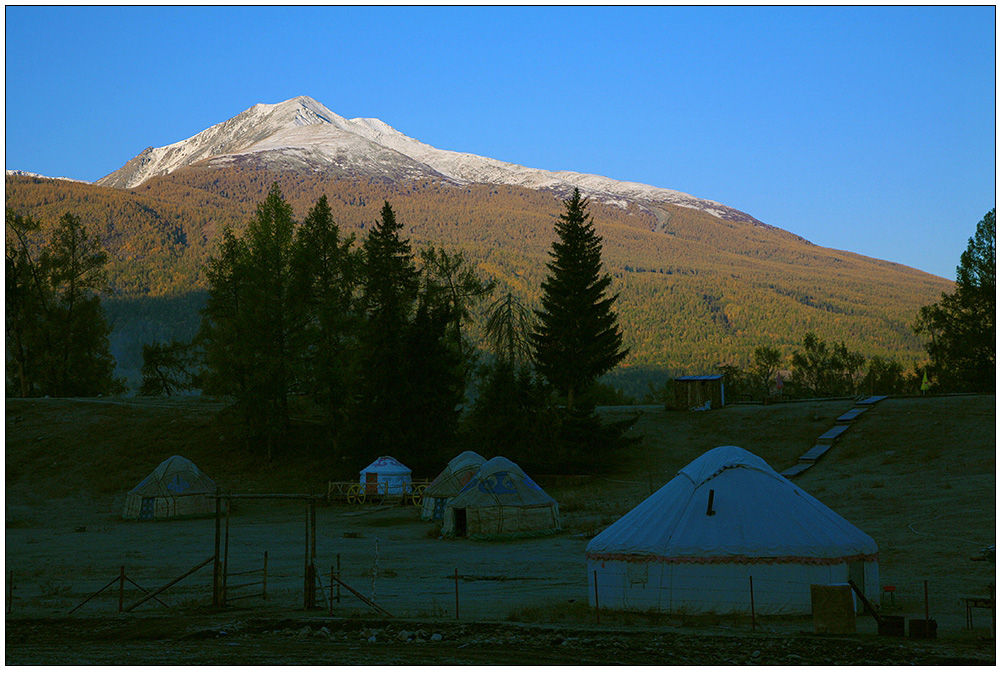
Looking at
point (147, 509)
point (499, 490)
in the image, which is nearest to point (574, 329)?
point (499, 490)

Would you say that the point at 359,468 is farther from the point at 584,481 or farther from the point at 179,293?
the point at 179,293

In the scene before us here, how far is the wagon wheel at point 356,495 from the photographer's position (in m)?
39.9

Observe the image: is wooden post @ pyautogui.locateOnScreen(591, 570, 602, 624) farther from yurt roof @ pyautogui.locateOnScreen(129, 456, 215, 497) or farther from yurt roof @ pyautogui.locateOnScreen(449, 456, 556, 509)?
yurt roof @ pyautogui.locateOnScreen(129, 456, 215, 497)

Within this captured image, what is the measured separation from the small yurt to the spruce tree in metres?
11.8

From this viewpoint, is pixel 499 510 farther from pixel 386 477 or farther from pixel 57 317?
pixel 57 317

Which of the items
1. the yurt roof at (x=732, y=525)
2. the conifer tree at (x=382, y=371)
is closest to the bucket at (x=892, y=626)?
the yurt roof at (x=732, y=525)

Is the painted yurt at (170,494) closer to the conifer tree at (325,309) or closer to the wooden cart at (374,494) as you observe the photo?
the wooden cart at (374,494)

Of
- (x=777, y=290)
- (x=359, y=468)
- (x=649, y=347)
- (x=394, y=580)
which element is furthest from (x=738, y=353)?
(x=394, y=580)

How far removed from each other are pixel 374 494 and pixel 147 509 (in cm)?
905

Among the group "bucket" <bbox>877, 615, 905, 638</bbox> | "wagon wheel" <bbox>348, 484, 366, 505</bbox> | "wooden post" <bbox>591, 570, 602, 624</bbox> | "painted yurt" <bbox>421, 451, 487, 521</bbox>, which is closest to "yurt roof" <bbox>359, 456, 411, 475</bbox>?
"wagon wheel" <bbox>348, 484, 366, 505</bbox>

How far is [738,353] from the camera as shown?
135875 millimetres

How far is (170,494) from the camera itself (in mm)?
37312

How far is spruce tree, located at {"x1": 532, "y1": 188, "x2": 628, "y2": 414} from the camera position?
50.1 m

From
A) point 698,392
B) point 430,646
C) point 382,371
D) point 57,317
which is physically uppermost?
point 57,317
